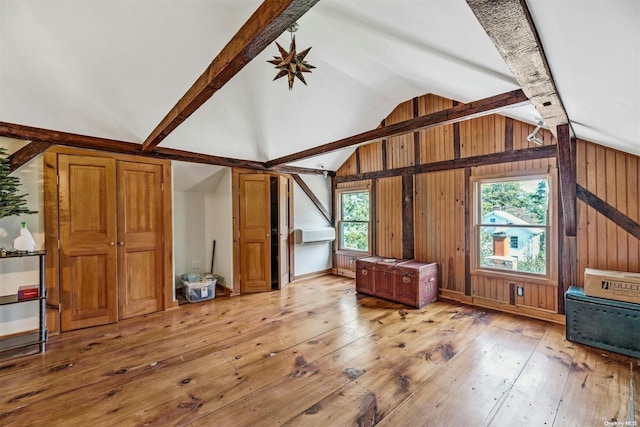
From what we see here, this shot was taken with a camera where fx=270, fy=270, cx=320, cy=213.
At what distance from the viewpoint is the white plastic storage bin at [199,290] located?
442 centimetres

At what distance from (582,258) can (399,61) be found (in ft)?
10.8

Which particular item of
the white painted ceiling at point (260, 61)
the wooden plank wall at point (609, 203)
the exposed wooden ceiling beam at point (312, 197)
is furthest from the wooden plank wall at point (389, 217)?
the wooden plank wall at point (609, 203)

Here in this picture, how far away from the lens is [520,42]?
1314 mm

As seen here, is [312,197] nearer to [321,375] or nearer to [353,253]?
[353,253]

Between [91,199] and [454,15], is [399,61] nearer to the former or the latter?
[454,15]

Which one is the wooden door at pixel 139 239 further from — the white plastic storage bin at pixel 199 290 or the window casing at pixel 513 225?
the window casing at pixel 513 225

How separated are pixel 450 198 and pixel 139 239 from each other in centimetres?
477

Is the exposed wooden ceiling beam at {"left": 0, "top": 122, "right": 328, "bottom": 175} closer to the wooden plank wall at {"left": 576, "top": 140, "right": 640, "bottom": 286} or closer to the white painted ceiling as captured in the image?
the white painted ceiling

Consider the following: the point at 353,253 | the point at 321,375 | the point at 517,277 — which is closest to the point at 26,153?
the point at 321,375

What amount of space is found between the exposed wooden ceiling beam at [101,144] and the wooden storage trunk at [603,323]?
4.87 m

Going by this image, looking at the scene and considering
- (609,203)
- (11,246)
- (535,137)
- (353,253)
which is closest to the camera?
(11,246)

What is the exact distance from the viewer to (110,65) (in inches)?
109

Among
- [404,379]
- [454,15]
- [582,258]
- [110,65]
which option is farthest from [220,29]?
[582,258]

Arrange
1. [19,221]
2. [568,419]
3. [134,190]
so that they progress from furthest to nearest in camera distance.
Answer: [134,190]
[19,221]
[568,419]
